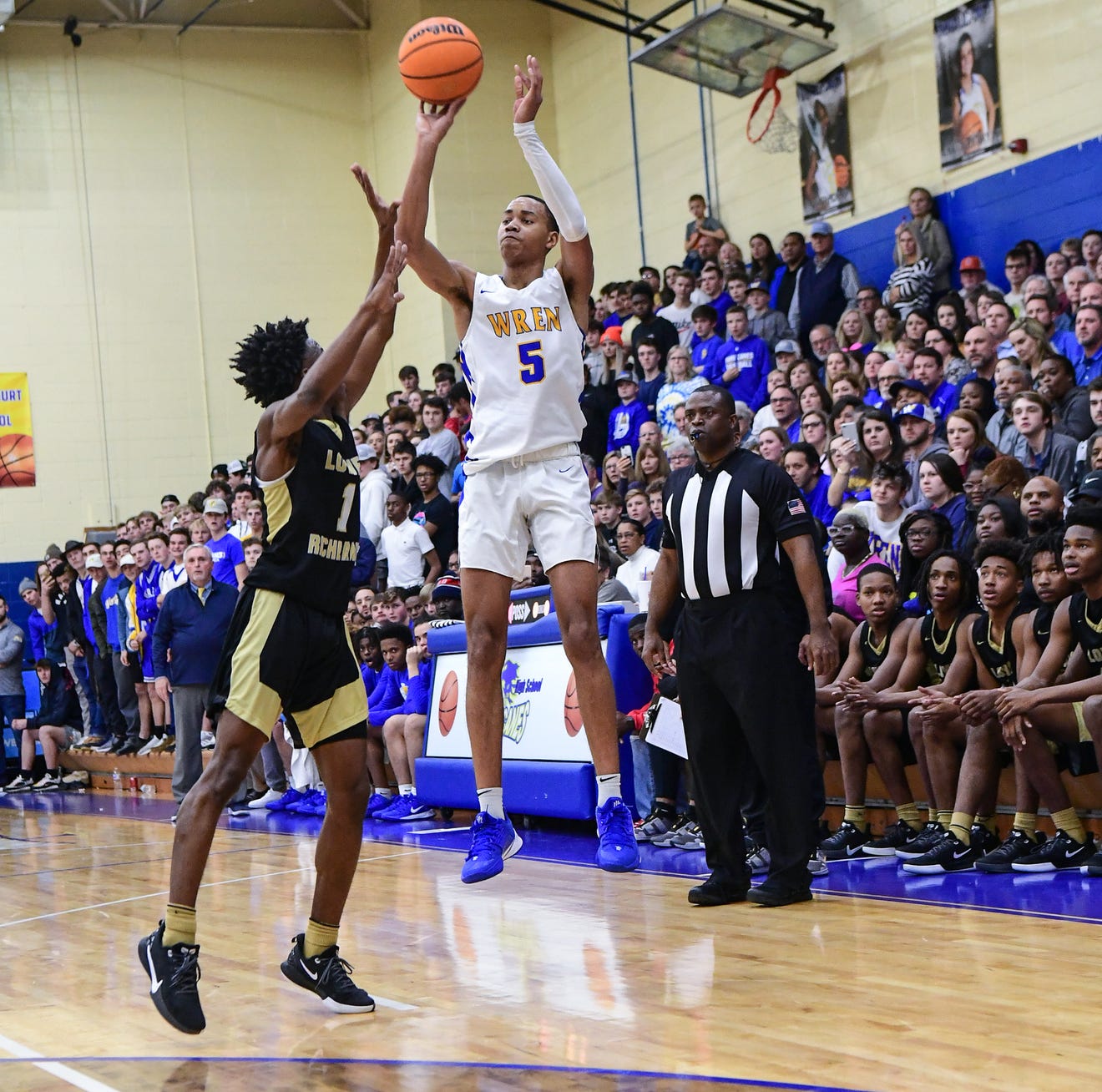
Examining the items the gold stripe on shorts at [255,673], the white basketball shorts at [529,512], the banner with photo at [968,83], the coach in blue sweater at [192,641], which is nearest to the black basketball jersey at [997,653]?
the white basketball shorts at [529,512]

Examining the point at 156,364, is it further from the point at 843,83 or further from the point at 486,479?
the point at 486,479

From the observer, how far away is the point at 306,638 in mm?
4355

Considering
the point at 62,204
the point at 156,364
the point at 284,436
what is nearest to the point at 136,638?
the point at 156,364

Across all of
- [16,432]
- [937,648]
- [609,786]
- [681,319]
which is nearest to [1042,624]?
[937,648]

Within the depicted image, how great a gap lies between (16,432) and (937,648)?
14.7 m

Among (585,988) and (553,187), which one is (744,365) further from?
(585,988)

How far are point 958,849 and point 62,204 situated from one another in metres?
15.9

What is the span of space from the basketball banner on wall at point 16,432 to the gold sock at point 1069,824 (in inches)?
605

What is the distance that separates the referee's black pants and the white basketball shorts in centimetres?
91

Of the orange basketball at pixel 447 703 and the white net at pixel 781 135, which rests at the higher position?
the white net at pixel 781 135

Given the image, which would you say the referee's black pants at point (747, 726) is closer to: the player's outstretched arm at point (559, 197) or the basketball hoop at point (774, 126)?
the player's outstretched arm at point (559, 197)

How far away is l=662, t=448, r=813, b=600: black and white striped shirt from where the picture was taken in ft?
19.2

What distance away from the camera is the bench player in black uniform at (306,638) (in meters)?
4.25

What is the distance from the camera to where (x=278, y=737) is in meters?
11.6
